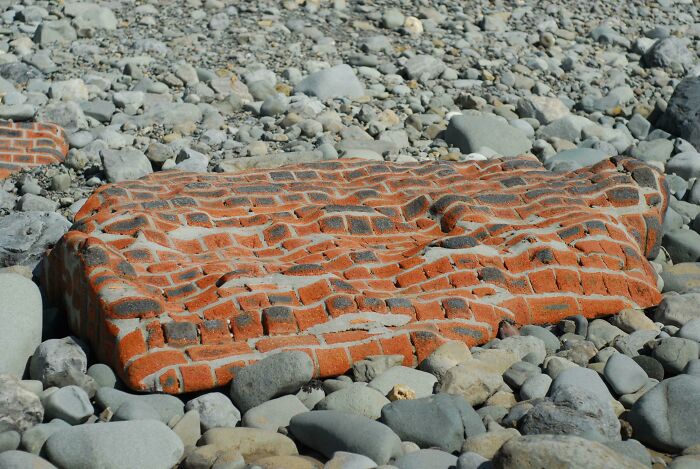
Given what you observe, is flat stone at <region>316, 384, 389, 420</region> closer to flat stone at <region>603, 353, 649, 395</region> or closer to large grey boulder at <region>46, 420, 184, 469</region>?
large grey boulder at <region>46, 420, 184, 469</region>

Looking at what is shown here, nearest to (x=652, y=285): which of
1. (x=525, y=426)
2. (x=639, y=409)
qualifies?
(x=639, y=409)

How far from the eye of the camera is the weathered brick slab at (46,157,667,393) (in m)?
3.21

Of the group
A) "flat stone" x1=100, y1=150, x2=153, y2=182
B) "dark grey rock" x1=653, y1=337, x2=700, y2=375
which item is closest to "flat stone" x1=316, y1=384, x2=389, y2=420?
"dark grey rock" x1=653, y1=337, x2=700, y2=375

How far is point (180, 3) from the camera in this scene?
8383mm

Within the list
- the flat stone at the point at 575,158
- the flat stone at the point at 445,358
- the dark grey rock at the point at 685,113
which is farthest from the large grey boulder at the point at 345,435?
the dark grey rock at the point at 685,113

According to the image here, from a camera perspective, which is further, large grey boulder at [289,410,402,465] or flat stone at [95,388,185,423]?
flat stone at [95,388,185,423]

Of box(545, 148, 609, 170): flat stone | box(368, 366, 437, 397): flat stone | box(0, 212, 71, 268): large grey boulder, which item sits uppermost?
box(368, 366, 437, 397): flat stone

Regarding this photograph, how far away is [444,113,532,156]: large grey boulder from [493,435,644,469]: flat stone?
3.80 meters

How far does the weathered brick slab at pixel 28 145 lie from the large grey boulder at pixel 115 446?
296cm

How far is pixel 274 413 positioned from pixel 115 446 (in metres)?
0.55

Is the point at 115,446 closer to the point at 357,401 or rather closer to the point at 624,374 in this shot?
the point at 357,401

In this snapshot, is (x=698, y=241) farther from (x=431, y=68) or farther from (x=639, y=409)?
(x=431, y=68)

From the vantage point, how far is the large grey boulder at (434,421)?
2781mm

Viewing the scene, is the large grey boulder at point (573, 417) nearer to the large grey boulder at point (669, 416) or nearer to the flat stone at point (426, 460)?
the large grey boulder at point (669, 416)
